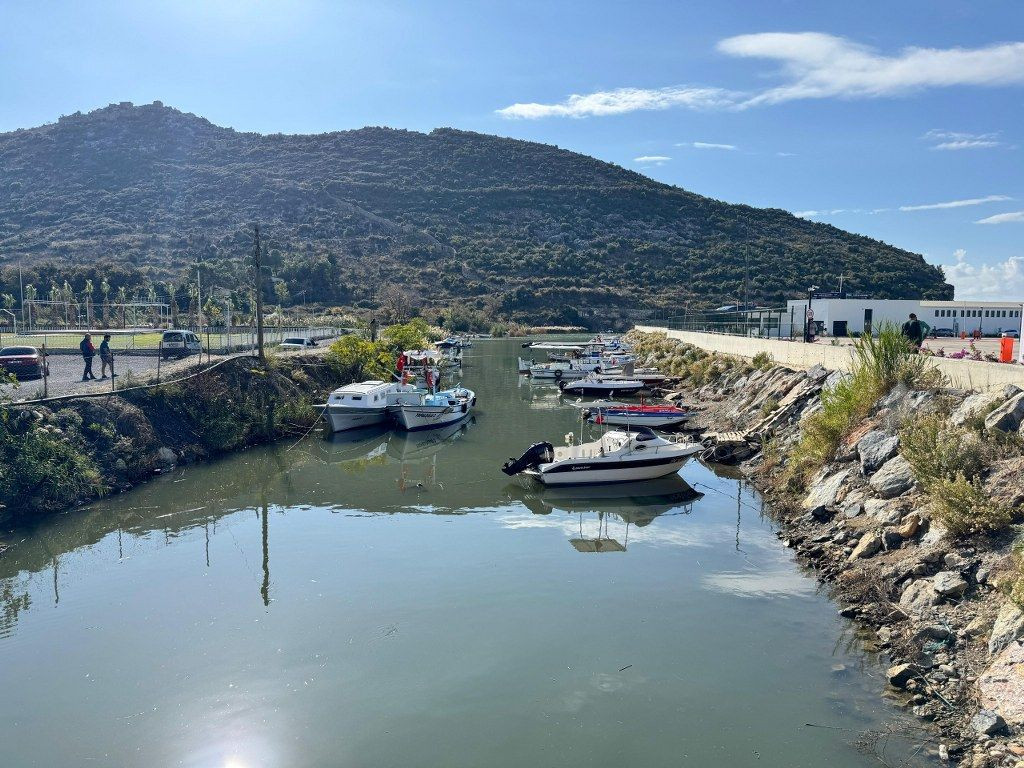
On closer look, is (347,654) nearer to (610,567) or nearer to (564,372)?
(610,567)

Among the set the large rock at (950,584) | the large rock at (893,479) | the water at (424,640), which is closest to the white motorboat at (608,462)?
the water at (424,640)

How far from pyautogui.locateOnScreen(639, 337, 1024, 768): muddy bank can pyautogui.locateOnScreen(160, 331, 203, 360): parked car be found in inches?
1154

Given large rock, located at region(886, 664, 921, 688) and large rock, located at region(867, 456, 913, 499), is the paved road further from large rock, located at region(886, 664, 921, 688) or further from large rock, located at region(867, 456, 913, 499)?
large rock, located at region(867, 456, 913, 499)

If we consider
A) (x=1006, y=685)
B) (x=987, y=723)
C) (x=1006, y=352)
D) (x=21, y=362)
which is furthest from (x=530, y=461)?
(x=21, y=362)

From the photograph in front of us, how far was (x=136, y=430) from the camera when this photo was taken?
2497cm

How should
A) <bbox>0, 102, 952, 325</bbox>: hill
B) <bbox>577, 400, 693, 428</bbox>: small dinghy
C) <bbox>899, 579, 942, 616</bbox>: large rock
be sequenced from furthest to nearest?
<bbox>0, 102, 952, 325</bbox>: hill, <bbox>577, 400, 693, 428</bbox>: small dinghy, <bbox>899, 579, 942, 616</bbox>: large rock

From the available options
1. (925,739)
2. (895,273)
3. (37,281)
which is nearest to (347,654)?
(925,739)

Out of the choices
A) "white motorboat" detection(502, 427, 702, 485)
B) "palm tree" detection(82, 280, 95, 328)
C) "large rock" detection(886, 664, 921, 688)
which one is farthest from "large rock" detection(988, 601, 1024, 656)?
"palm tree" detection(82, 280, 95, 328)

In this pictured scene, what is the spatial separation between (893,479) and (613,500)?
855 cm

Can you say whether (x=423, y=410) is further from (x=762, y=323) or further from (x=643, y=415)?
(x=762, y=323)

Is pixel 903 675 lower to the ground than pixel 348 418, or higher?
lower

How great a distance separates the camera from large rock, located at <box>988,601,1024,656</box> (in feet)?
33.4

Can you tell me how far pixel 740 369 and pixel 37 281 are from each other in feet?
252

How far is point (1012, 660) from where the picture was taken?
9.88 meters
